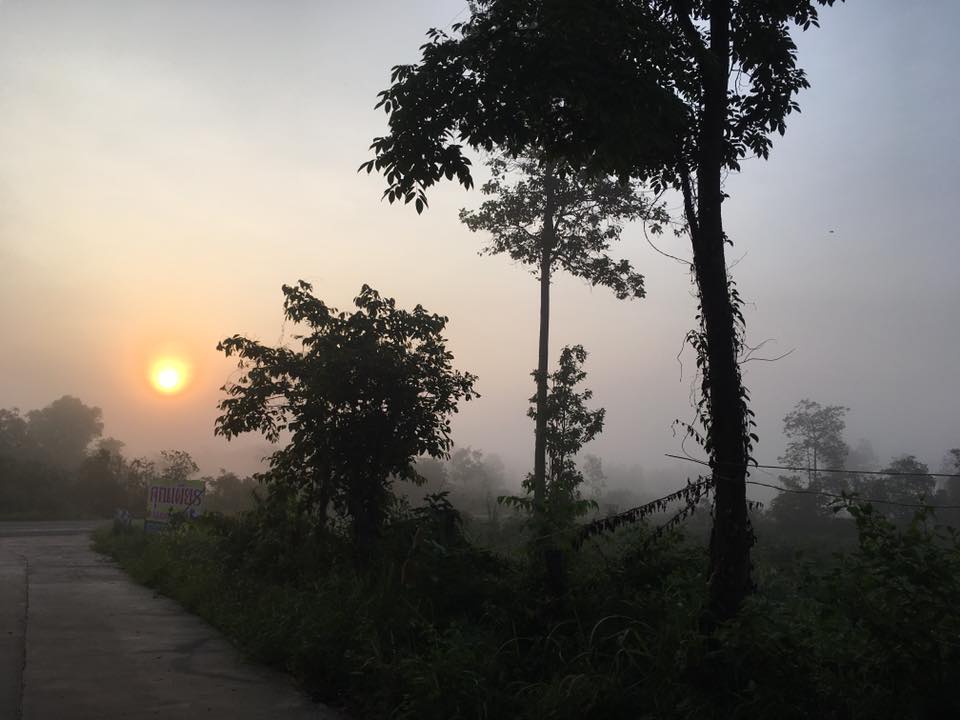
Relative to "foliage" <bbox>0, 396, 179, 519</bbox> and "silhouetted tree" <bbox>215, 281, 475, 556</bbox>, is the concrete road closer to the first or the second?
"silhouetted tree" <bbox>215, 281, 475, 556</bbox>

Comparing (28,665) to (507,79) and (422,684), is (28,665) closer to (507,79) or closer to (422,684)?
(422,684)

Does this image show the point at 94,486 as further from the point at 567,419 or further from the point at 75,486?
the point at 567,419

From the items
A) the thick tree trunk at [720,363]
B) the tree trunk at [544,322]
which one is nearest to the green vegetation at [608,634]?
the thick tree trunk at [720,363]

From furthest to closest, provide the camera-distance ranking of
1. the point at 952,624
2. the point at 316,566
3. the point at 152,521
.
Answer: the point at 152,521
the point at 316,566
the point at 952,624

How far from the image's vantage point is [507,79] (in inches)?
246

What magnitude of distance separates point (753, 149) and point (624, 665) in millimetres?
5329

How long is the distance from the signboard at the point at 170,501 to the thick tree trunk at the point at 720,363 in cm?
1564

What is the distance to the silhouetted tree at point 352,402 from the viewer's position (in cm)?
1071

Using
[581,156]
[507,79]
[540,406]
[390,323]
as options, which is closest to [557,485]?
[581,156]

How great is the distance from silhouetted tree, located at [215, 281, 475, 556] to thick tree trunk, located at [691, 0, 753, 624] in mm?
5730

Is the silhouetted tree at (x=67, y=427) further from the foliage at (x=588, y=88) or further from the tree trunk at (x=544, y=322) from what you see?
the foliage at (x=588, y=88)

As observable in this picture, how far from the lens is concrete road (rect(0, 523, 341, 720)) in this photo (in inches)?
231

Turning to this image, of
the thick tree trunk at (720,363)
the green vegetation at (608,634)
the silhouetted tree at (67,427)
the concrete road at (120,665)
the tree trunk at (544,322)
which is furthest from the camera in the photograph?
the silhouetted tree at (67,427)

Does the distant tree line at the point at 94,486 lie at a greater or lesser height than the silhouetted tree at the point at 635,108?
lesser
